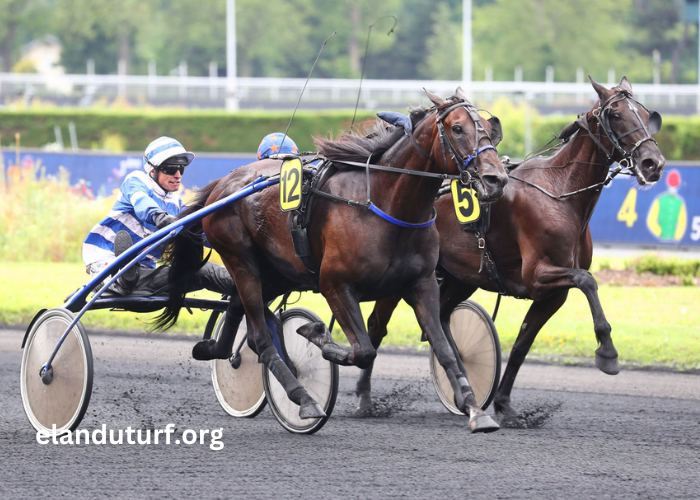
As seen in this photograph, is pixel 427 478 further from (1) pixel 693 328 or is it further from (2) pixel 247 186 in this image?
(1) pixel 693 328

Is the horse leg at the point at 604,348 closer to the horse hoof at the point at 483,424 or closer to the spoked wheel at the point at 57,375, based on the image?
the horse hoof at the point at 483,424

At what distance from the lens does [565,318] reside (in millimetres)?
9852

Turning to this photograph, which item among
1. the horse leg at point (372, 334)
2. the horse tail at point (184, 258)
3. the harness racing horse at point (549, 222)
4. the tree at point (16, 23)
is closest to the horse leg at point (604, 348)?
the harness racing horse at point (549, 222)

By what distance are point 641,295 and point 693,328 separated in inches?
65.5

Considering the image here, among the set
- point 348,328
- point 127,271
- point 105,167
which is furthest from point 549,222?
point 105,167

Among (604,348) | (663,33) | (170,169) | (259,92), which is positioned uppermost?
(663,33)

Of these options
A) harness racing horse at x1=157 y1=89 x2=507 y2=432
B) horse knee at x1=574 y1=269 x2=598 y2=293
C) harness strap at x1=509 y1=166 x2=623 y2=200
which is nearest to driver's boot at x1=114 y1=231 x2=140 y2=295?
harness racing horse at x1=157 y1=89 x2=507 y2=432

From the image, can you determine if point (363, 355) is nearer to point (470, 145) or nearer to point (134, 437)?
point (470, 145)

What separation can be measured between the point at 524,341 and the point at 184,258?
2082mm

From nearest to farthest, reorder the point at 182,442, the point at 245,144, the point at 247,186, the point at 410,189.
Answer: the point at 410,189
the point at 182,442
the point at 247,186
the point at 245,144

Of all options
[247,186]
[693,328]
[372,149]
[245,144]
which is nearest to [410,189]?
[372,149]

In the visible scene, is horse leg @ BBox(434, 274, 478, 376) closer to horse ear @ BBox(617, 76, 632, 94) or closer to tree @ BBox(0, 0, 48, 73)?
horse ear @ BBox(617, 76, 632, 94)

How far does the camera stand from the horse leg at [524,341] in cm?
591

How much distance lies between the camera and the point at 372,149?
508cm
